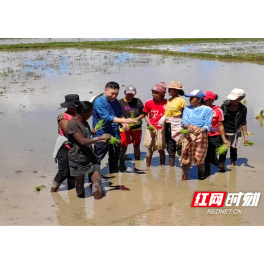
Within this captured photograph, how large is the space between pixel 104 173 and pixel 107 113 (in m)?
1.11

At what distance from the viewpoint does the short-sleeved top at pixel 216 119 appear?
6469mm

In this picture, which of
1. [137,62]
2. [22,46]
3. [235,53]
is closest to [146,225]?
[137,62]

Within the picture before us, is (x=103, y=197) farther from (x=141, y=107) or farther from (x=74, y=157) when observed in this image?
(x=141, y=107)

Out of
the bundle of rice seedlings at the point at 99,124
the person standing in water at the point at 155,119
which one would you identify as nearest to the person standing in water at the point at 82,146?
the bundle of rice seedlings at the point at 99,124

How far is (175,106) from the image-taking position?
21.8 feet

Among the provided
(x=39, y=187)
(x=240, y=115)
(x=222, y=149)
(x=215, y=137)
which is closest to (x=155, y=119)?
(x=215, y=137)

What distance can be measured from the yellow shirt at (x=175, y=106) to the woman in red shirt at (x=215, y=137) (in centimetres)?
41

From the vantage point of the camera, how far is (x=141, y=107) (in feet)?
23.0

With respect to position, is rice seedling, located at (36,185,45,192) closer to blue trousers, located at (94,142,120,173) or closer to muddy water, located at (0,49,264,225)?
muddy water, located at (0,49,264,225)

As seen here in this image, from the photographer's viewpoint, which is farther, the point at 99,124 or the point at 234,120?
the point at 234,120

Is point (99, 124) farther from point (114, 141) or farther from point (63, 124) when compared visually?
point (63, 124)

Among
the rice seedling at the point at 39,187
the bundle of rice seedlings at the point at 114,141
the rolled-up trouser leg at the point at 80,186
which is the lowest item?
the rice seedling at the point at 39,187

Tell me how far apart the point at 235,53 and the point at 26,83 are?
12.0 metres

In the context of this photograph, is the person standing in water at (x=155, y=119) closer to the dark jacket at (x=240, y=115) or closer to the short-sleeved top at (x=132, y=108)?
the short-sleeved top at (x=132, y=108)
